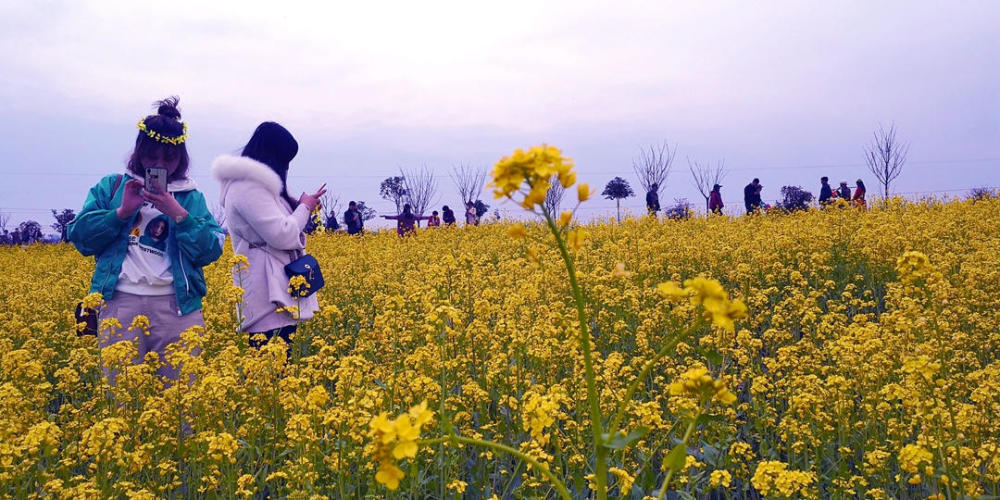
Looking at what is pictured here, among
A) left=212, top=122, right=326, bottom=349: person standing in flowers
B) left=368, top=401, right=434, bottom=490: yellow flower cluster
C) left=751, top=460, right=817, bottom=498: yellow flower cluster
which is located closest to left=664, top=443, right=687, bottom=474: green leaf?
left=368, top=401, right=434, bottom=490: yellow flower cluster

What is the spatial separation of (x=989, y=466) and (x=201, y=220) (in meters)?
4.06

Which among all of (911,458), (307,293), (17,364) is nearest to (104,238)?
(17,364)

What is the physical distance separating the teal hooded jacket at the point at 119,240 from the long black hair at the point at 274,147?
0.52 metres

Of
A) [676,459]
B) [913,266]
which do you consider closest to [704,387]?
[676,459]

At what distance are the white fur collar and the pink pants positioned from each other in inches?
32.5

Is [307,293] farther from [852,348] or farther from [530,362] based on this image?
[852,348]

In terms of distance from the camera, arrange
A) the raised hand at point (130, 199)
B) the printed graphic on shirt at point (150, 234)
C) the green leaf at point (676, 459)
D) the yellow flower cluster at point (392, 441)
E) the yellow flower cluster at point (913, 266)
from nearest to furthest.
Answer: the yellow flower cluster at point (392, 441) < the green leaf at point (676, 459) < the yellow flower cluster at point (913, 266) < the raised hand at point (130, 199) < the printed graphic on shirt at point (150, 234)

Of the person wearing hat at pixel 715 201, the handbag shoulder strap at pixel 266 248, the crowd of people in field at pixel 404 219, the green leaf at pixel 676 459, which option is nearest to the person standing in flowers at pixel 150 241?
the handbag shoulder strap at pixel 266 248

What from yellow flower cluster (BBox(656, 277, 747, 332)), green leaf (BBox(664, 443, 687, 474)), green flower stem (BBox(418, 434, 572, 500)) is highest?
yellow flower cluster (BBox(656, 277, 747, 332))

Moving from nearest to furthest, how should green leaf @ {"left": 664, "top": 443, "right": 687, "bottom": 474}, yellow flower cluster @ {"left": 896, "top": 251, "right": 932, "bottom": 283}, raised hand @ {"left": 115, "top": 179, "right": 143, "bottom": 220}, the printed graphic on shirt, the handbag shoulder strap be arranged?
green leaf @ {"left": 664, "top": 443, "right": 687, "bottom": 474} < yellow flower cluster @ {"left": 896, "top": 251, "right": 932, "bottom": 283} < raised hand @ {"left": 115, "top": 179, "right": 143, "bottom": 220} < the printed graphic on shirt < the handbag shoulder strap

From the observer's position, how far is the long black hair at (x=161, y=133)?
383 centimetres

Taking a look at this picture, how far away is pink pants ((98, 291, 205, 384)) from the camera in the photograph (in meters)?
3.92

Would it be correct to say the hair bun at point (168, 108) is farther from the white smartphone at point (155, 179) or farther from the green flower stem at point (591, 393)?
the green flower stem at point (591, 393)

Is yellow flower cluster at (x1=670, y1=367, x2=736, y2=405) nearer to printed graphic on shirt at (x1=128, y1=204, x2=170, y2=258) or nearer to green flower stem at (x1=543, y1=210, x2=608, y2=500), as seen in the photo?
green flower stem at (x1=543, y1=210, x2=608, y2=500)
